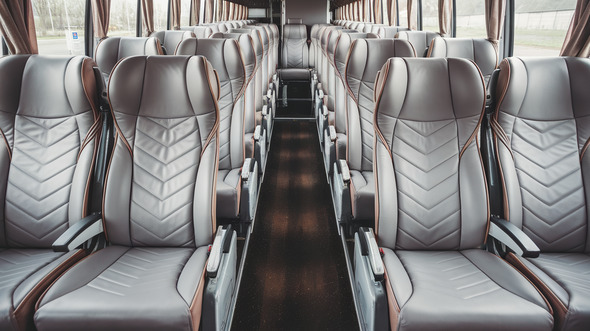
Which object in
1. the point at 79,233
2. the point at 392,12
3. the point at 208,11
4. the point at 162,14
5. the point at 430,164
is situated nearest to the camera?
the point at 79,233

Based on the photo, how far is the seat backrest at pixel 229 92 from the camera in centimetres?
262

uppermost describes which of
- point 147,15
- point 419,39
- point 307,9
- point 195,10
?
point 307,9

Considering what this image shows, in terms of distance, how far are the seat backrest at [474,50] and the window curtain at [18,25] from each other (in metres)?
3.47

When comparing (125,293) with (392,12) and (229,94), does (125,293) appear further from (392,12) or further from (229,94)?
(392,12)

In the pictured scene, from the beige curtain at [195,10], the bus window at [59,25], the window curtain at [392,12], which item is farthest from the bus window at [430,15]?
the beige curtain at [195,10]

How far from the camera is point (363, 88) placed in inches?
101

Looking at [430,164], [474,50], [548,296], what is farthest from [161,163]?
[474,50]

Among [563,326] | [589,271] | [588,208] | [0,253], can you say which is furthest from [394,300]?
[0,253]

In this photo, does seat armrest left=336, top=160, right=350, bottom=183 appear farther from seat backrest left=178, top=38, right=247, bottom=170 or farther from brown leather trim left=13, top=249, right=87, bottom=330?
brown leather trim left=13, top=249, right=87, bottom=330

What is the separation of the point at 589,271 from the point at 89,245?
2.32m

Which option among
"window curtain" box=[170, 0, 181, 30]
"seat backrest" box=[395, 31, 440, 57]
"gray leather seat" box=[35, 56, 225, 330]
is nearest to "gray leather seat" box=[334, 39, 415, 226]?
"gray leather seat" box=[35, 56, 225, 330]

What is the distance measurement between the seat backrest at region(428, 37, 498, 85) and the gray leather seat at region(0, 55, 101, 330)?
317 cm

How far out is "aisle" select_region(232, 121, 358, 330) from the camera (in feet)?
6.70

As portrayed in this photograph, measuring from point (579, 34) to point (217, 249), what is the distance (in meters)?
2.39
